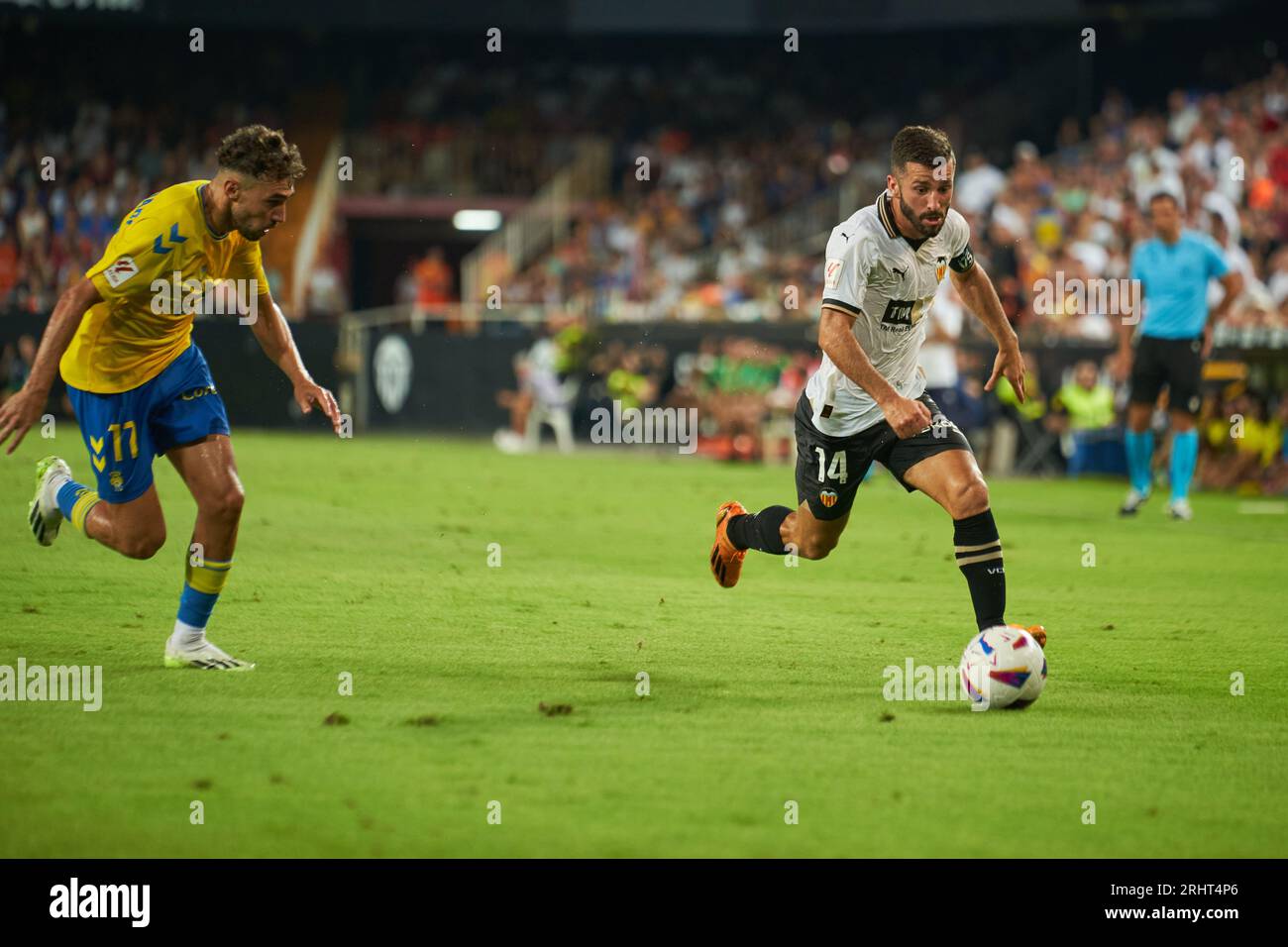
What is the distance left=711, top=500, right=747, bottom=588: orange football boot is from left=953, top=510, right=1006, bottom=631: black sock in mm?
2004

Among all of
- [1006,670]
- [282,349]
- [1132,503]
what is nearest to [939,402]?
[1132,503]

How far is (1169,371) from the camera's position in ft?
49.2

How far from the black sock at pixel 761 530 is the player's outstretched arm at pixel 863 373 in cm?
150

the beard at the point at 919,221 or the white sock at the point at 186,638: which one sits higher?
the beard at the point at 919,221

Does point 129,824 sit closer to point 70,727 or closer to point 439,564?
point 70,727

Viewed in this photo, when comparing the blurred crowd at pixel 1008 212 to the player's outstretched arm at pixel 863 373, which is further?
the blurred crowd at pixel 1008 212

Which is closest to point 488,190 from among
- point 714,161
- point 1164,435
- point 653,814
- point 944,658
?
point 714,161

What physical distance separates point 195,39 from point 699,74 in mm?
10963

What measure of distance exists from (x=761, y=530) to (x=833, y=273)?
72.9 inches

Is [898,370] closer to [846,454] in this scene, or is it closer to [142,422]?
[846,454]

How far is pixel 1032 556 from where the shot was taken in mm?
12320

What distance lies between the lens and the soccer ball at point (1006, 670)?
6.70 m

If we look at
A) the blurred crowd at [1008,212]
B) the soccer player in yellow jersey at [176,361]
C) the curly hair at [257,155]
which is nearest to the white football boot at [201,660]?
the soccer player in yellow jersey at [176,361]

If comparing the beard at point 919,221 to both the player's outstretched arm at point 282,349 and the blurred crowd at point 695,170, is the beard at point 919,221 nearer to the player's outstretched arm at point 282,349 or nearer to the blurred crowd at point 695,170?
the player's outstretched arm at point 282,349
